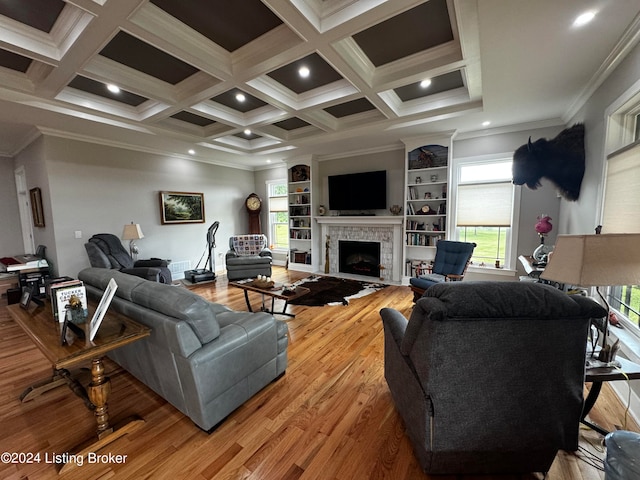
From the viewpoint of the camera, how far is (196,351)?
1600mm

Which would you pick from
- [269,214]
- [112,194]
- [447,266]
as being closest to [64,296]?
[112,194]

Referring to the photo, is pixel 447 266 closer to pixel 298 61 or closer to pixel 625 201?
pixel 625 201

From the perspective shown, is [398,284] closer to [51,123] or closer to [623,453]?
[623,453]

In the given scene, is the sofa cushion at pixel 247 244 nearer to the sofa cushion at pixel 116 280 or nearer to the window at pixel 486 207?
the sofa cushion at pixel 116 280

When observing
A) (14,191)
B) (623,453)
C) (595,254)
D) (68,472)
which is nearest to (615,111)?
(595,254)

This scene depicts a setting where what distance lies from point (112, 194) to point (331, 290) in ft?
14.2

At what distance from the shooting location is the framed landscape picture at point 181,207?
18.3 ft

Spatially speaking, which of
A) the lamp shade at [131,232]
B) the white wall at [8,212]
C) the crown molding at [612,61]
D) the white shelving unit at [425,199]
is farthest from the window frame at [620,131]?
the white wall at [8,212]

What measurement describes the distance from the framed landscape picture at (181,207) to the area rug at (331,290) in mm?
2884

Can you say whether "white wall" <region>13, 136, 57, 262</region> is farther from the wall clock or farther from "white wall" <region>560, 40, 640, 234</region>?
"white wall" <region>560, 40, 640, 234</region>

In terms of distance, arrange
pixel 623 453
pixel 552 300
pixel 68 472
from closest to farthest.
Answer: pixel 623 453 → pixel 552 300 → pixel 68 472

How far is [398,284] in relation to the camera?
17.2 ft

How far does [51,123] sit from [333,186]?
470 centimetres

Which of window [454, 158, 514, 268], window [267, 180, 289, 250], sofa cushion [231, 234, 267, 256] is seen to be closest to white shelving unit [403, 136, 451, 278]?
window [454, 158, 514, 268]
